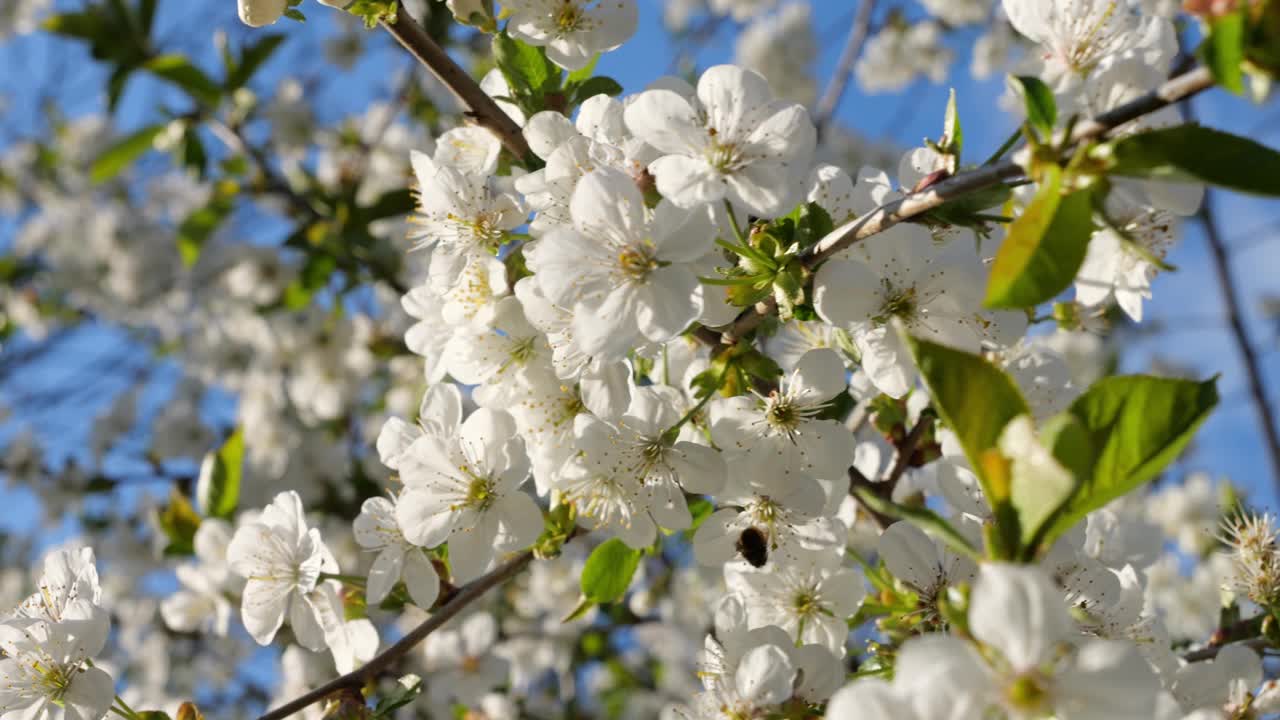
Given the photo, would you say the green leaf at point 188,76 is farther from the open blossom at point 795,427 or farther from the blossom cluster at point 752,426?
the open blossom at point 795,427

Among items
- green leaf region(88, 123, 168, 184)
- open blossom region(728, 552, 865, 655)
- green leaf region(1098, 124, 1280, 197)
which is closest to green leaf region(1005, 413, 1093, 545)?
green leaf region(1098, 124, 1280, 197)

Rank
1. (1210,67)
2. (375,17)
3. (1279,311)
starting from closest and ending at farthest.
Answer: (1210,67), (375,17), (1279,311)

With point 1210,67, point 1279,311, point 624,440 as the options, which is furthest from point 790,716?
point 1279,311

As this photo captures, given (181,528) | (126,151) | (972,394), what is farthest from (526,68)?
(126,151)

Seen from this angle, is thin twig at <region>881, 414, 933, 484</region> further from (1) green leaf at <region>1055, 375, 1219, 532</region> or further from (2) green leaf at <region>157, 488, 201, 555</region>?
(2) green leaf at <region>157, 488, 201, 555</region>

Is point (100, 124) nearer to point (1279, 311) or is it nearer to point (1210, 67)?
point (1210, 67)
